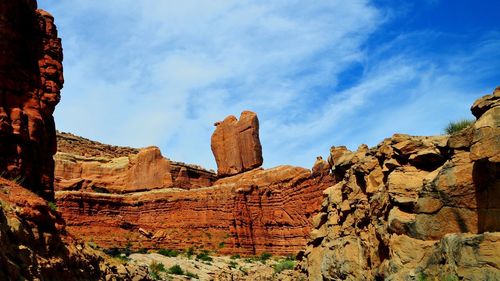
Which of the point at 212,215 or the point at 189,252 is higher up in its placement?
the point at 212,215

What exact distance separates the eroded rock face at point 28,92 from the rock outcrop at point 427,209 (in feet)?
37.3

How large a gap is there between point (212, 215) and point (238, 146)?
1255cm

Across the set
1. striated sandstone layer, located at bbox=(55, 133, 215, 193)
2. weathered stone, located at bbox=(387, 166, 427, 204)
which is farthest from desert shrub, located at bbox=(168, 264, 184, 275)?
striated sandstone layer, located at bbox=(55, 133, 215, 193)

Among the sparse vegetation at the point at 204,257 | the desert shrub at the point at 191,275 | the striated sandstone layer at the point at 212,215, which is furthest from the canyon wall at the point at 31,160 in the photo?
the striated sandstone layer at the point at 212,215

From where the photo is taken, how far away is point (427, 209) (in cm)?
1233

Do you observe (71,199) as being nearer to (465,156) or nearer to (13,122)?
(13,122)

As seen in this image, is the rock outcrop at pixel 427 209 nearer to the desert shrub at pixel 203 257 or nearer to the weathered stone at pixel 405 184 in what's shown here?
the weathered stone at pixel 405 184

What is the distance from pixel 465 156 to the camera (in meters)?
11.7

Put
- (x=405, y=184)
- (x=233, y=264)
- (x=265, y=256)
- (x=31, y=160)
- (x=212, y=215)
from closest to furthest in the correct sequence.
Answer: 1. (x=405, y=184)
2. (x=31, y=160)
3. (x=233, y=264)
4. (x=265, y=256)
5. (x=212, y=215)

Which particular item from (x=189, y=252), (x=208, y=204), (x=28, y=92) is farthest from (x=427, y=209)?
(x=208, y=204)

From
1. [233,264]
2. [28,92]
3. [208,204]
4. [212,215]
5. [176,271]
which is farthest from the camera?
[208,204]

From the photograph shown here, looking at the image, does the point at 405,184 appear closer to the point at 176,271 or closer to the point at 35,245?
the point at 35,245

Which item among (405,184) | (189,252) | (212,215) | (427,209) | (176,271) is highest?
(212,215)

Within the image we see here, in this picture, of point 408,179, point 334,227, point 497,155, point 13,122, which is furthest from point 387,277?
point 13,122
